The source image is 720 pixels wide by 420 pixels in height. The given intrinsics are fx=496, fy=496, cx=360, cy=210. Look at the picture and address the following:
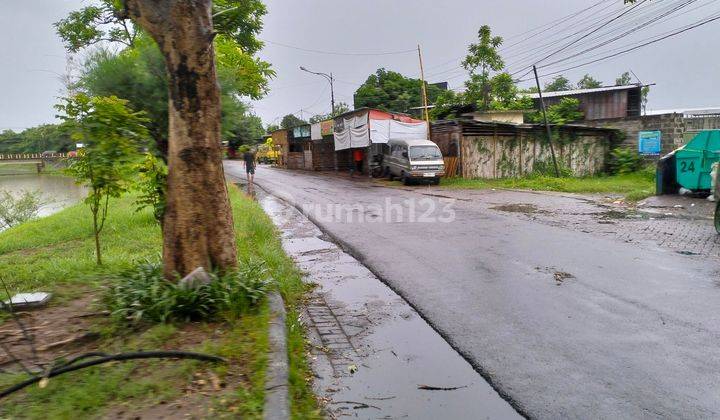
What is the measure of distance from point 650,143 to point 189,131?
23.8 metres

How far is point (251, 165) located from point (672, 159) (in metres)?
15.0

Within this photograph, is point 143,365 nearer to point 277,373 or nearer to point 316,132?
point 277,373

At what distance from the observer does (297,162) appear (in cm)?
4262

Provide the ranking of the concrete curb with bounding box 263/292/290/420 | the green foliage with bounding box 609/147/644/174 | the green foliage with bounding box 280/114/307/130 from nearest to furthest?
the concrete curb with bounding box 263/292/290/420, the green foliage with bounding box 609/147/644/174, the green foliage with bounding box 280/114/307/130

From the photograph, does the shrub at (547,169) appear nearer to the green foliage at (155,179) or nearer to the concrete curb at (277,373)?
the green foliage at (155,179)

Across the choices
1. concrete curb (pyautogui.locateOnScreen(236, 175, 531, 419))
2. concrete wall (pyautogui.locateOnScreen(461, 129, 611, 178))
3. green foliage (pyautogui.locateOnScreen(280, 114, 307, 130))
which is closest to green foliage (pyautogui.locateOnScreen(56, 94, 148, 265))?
concrete curb (pyautogui.locateOnScreen(236, 175, 531, 419))

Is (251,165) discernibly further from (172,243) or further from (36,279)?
(172,243)

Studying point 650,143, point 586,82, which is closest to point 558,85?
point 586,82

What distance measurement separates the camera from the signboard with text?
22609 mm

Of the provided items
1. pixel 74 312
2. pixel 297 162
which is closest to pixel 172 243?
pixel 74 312

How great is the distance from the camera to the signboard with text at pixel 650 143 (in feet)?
74.2

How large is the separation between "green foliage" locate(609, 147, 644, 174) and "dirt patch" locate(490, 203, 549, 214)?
12.9m

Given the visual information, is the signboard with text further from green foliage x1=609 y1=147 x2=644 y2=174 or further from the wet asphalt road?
the wet asphalt road

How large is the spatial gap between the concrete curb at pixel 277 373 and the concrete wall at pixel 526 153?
67.5 ft
